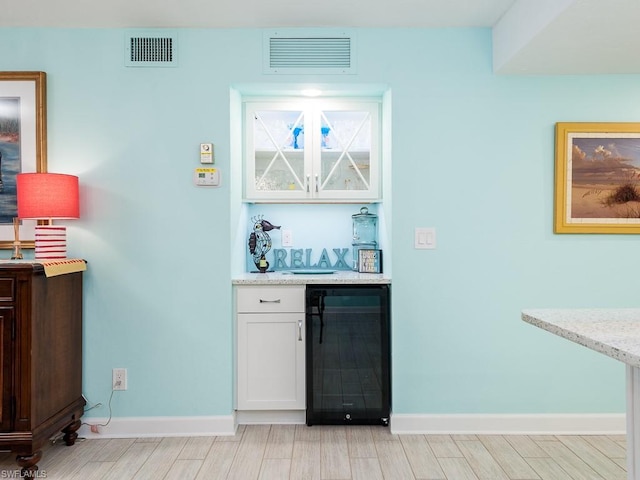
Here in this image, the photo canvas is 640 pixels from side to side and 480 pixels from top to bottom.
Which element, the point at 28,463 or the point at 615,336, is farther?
the point at 28,463

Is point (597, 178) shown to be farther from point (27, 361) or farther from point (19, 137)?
point (19, 137)

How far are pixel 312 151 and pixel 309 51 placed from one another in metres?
0.62

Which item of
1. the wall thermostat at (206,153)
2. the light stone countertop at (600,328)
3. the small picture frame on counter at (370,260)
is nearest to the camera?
the light stone countertop at (600,328)

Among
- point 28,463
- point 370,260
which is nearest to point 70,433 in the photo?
point 28,463

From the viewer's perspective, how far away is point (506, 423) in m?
2.86

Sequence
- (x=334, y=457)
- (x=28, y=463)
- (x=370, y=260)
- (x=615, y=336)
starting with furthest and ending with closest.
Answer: (x=370, y=260)
(x=334, y=457)
(x=28, y=463)
(x=615, y=336)

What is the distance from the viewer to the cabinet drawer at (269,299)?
114 inches

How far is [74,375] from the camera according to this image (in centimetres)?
276

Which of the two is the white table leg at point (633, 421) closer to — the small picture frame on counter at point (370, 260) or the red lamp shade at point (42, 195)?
the small picture frame on counter at point (370, 260)

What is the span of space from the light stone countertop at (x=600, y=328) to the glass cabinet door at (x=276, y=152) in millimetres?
1869

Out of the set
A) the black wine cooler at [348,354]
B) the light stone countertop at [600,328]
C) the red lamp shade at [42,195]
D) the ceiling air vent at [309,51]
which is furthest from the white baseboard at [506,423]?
the red lamp shade at [42,195]

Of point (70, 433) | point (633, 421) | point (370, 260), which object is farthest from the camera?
point (370, 260)

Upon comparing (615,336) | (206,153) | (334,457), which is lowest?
(334,457)

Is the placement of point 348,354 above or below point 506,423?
above
